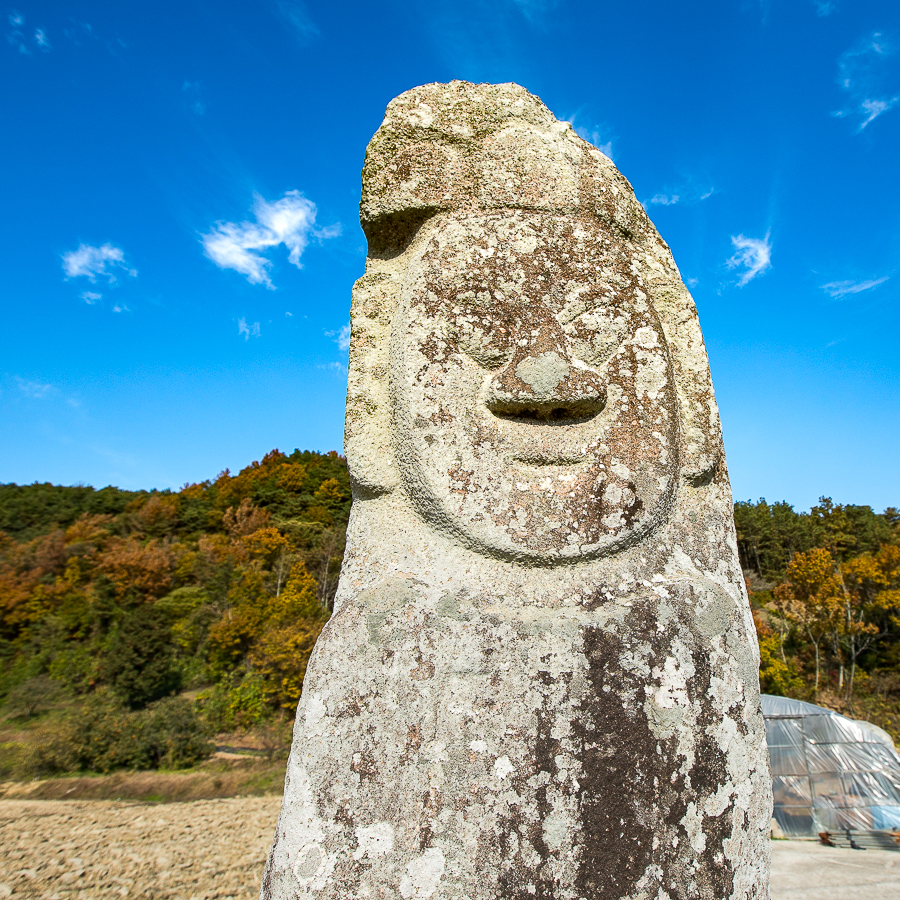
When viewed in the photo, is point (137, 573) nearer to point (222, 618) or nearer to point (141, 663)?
point (222, 618)

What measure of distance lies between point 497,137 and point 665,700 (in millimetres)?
2036

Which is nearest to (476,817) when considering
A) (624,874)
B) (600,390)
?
(624,874)

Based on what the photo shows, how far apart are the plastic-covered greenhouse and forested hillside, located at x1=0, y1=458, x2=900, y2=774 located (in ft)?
25.9

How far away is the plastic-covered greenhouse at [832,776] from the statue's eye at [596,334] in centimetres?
1405

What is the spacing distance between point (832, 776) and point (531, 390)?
47.6ft

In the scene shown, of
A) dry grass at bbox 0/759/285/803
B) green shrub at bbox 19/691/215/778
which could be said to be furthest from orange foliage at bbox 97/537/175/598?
dry grass at bbox 0/759/285/803

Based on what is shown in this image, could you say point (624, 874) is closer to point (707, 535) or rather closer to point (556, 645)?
point (556, 645)

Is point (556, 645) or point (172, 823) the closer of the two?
point (556, 645)

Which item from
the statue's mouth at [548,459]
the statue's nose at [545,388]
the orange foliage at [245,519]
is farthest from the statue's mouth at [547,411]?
the orange foliage at [245,519]

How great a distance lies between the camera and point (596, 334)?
2105mm

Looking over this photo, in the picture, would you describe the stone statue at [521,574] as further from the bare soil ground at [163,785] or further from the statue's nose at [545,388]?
the bare soil ground at [163,785]

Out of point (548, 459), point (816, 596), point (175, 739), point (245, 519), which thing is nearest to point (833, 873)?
point (548, 459)

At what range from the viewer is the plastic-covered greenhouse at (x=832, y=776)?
1210 centimetres

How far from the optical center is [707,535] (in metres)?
2.08
